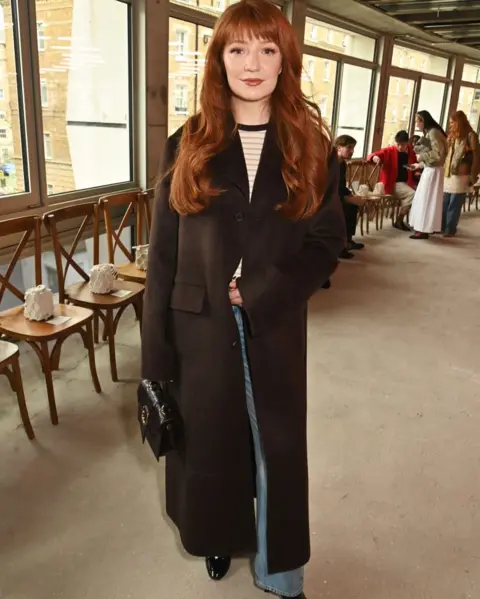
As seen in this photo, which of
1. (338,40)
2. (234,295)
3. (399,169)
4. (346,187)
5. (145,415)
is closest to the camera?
(234,295)

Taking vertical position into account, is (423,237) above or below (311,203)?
below

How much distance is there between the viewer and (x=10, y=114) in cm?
316

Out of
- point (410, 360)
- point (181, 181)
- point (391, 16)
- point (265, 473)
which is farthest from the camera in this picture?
point (391, 16)

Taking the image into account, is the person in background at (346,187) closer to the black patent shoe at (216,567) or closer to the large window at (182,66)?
the large window at (182,66)

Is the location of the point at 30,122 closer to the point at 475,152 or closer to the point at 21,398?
the point at 21,398

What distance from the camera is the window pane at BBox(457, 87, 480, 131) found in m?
10.7

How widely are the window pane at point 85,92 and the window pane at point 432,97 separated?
7142 mm

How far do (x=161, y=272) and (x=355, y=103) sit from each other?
7481mm

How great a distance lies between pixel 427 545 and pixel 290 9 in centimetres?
551

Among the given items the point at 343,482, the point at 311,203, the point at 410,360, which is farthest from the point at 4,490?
the point at 410,360

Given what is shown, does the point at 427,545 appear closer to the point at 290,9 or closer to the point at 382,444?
the point at 382,444

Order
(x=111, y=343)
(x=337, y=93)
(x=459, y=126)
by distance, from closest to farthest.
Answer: (x=111, y=343), (x=459, y=126), (x=337, y=93)

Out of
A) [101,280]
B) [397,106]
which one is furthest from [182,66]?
[397,106]

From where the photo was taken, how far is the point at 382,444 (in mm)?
2334
